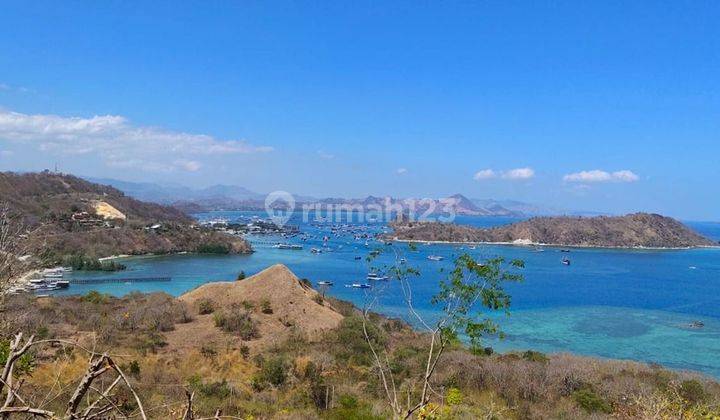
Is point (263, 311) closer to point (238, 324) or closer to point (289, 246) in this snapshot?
point (238, 324)

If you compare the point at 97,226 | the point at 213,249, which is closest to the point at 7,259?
the point at 213,249

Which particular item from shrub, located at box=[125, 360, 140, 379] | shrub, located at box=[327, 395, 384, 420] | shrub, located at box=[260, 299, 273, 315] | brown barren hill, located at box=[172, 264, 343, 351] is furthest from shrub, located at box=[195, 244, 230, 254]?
shrub, located at box=[327, 395, 384, 420]

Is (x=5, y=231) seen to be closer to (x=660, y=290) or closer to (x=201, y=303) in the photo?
(x=201, y=303)

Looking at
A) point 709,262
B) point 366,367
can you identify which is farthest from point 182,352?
point 709,262

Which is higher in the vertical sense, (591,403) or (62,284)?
(591,403)

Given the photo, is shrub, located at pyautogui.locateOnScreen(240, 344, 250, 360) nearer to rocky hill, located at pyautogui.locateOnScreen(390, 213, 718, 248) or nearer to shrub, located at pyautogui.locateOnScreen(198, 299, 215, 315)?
shrub, located at pyautogui.locateOnScreen(198, 299, 215, 315)

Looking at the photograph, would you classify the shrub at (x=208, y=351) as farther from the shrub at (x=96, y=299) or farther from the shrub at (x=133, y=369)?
the shrub at (x=96, y=299)
